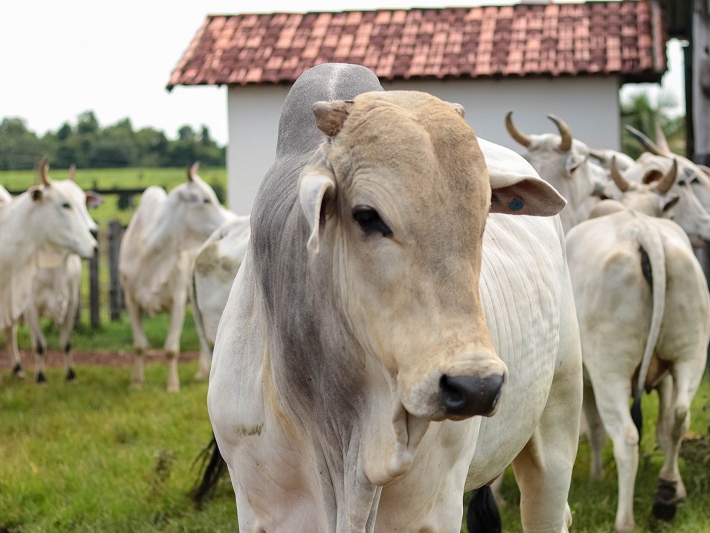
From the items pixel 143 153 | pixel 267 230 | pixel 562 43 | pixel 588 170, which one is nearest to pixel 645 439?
pixel 588 170

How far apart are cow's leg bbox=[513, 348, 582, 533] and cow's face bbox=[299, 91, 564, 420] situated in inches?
62.5

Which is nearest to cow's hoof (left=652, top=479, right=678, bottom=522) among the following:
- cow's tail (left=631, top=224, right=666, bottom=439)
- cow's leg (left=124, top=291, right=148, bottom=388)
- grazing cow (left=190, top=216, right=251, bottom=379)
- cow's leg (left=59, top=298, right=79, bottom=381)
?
cow's tail (left=631, top=224, right=666, bottom=439)

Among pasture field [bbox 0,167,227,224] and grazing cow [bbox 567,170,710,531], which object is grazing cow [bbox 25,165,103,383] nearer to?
grazing cow [bbox 567,170,710,531]

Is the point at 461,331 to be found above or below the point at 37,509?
above

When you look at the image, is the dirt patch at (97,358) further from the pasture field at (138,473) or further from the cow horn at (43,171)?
the pasture field at (138,473)

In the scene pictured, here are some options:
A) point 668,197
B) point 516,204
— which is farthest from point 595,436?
point 516,204

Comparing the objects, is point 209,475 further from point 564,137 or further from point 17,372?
point 17,372

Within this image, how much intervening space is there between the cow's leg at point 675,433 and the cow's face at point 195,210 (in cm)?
530

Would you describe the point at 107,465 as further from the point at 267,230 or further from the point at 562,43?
the point at 562,43

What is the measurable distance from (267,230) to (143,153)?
3650cm

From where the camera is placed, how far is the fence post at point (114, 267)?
15711 millimetres

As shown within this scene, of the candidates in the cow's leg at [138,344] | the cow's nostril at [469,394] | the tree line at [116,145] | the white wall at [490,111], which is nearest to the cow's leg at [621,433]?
the cow's nostril at [469,394]

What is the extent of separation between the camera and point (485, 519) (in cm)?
395

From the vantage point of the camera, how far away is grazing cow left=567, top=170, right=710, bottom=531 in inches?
221
